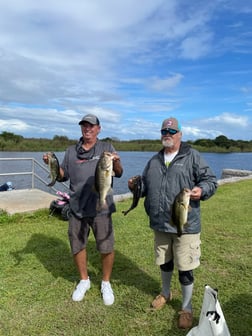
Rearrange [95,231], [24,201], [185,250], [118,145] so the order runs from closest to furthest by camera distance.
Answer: [185,250]
[95,231]
[24,201]
[118,145]

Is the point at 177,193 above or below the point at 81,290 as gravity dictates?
above

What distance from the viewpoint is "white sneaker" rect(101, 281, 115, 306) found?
4008 mm

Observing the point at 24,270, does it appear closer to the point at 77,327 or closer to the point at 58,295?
the point at 58,295

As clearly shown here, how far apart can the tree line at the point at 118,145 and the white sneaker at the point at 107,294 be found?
49.0 feet

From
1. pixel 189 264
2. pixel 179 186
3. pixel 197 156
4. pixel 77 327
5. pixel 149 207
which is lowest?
pixel 77 327

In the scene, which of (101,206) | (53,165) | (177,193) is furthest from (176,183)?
(53,165)

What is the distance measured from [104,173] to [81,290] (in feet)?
5.46

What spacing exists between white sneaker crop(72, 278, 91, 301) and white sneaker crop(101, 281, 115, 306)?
0.22 metres

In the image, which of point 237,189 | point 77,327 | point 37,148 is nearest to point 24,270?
point 77,327

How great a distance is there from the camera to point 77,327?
354cm

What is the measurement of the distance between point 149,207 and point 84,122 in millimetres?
1160

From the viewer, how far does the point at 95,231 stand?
401cm

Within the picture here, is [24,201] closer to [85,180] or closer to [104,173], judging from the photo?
[85,180]

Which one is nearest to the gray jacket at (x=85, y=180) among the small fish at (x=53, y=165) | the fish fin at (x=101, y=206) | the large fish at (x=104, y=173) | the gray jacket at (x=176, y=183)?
the fish fin at (x=101, y=206)
